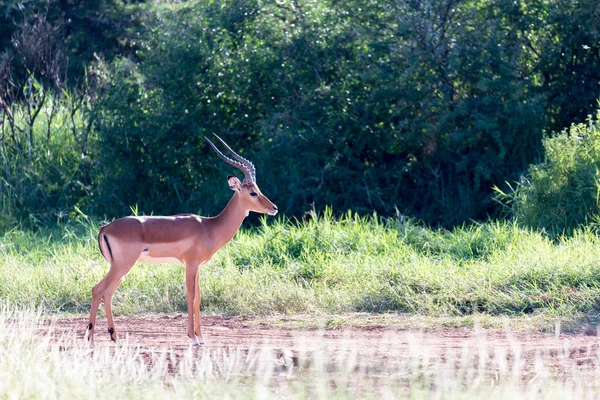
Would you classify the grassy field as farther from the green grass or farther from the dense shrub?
the dense shrub

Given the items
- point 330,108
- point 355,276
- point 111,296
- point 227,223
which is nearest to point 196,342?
point 111,296

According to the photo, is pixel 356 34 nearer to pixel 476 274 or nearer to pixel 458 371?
pixel 476 274

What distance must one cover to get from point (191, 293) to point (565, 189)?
5.88 meters

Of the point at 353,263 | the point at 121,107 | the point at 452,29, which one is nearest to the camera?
the point at 353,263

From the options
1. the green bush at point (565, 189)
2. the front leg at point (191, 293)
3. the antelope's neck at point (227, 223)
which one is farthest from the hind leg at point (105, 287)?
the green bush at point (565, 189)

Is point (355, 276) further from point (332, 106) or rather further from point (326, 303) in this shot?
point (332, 106)

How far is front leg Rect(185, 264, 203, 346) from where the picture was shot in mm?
6703

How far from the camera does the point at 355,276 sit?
901cm

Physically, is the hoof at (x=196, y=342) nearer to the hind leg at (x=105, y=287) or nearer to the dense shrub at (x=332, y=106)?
the hind leg at (x=105, y=287)

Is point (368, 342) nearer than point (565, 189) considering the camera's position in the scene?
Yes

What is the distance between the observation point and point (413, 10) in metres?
13.2

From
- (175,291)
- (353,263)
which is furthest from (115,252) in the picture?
(353,263)

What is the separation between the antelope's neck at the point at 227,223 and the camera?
22.8ft

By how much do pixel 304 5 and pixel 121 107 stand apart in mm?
3236
